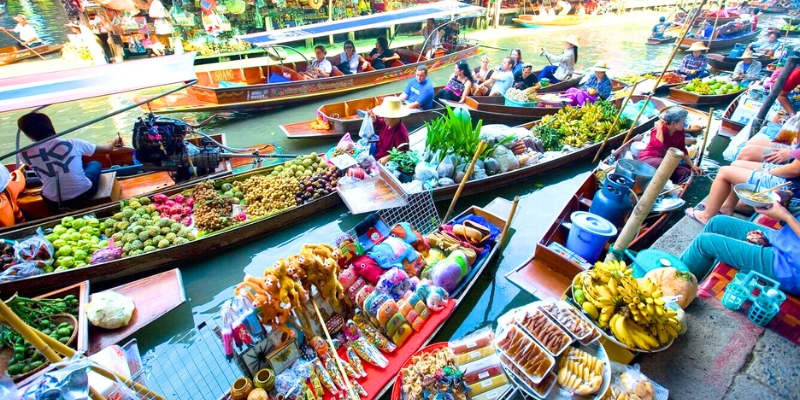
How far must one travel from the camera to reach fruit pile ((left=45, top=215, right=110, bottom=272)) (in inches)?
174

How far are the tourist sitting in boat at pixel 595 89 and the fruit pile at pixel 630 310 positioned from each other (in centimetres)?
694

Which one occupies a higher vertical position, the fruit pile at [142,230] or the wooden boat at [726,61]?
the wooden boat at [726,61]

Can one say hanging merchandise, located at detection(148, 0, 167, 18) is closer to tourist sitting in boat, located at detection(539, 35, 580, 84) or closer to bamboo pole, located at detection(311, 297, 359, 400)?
tourist sitting in boat, located at detection(539, 35, 580, 84)

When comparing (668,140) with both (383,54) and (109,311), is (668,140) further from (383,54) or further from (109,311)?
(383,54)

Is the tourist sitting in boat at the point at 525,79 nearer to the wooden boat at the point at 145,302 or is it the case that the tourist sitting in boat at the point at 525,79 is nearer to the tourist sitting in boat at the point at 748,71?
the tourist sitting in boat at the point at 748,71

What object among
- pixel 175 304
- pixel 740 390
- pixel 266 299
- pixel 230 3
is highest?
pixel 230 3

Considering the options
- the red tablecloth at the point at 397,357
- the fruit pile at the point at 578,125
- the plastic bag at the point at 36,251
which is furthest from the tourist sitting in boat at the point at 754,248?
the plastic bag at the point at 36,251

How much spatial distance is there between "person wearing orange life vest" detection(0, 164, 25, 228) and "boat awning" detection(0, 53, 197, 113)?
0.96m

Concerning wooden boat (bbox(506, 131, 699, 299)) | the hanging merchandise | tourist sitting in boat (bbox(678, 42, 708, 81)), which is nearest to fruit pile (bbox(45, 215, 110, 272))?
wooden boat (bbox(506, 131, 699, 299))

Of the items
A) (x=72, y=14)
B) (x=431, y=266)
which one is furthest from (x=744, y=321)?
(x=72, y=14)

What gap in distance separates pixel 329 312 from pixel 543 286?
233 centimetres

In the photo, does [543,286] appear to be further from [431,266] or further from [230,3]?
[230,3]

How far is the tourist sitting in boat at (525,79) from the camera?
1022 centimetres

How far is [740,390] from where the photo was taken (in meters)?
2.88
